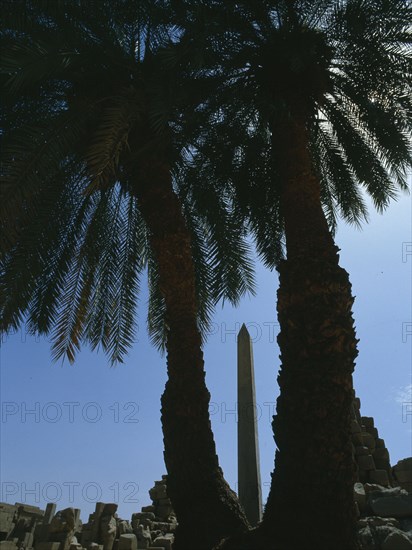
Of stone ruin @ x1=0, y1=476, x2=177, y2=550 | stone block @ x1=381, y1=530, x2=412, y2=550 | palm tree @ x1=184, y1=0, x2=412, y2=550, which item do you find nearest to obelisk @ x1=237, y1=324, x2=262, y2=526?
stone ruin @ x1=0, y1=476, x2=177, y2=550

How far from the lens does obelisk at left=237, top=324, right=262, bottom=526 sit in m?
10.5

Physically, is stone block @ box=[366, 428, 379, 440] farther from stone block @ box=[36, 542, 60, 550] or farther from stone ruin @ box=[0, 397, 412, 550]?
stone block @ box=[36, 542, 60, 550]

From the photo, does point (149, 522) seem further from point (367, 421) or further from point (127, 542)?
point (367, 421)

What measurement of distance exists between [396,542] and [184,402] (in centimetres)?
376

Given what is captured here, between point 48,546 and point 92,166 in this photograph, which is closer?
point 92,166

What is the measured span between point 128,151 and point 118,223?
198 cm

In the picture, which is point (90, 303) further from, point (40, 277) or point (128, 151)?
point (128, 151)

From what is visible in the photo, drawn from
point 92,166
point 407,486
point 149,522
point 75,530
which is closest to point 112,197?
point 92,166

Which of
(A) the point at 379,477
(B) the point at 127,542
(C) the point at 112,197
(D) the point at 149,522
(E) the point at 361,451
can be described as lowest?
(B) the point at 127,542

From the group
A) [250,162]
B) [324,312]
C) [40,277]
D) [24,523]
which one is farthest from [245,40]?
[24,523]

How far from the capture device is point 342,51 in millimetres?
8047

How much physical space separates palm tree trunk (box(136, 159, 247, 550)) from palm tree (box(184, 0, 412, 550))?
0.67 m

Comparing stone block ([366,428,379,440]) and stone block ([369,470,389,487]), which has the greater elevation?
stone block ([366,428,379,440])

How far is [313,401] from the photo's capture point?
5.90m
